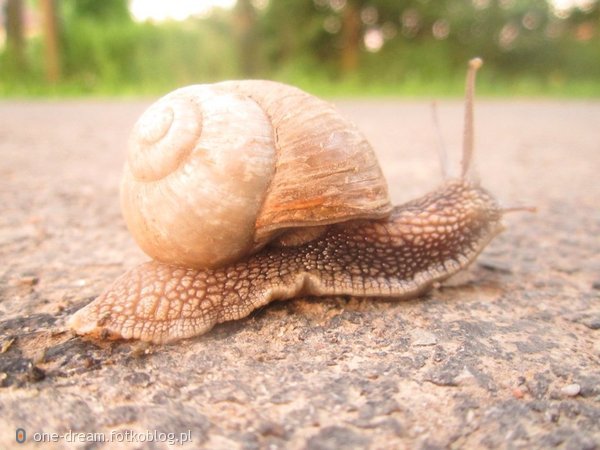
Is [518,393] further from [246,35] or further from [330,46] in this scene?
[330,46]

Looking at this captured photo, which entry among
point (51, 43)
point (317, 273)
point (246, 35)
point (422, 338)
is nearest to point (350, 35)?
point (246, 35)

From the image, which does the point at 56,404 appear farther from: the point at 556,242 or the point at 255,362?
the point at 556,242

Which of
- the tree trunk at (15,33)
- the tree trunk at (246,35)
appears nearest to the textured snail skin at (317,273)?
the tree trunk at (246,35)

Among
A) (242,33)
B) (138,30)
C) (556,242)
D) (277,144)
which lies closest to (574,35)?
(242,33)

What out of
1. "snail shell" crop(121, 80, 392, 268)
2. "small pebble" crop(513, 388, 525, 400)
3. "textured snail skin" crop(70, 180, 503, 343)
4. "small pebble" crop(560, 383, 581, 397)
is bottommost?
"small pebble" crop(560, 383, 581, 397)

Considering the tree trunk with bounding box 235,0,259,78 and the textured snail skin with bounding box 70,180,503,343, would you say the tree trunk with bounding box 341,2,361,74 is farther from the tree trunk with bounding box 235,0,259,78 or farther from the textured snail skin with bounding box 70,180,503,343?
the textured snail skin with bounding box 70,180,503,343

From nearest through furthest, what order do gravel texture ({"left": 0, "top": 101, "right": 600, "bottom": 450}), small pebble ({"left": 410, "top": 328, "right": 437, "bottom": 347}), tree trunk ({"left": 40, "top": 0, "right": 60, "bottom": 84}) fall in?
gravel texture ({"left": 0, "top": 101, "right": 600, "bottom": 450}) → small pebble ({"left": 410, "top": 328, "right": 437, "bottom": 347}) → tree trunk ({"left": 40, "top": 0, "right": 60, "bottom": 84})

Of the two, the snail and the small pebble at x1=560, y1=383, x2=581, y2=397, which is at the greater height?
the snail

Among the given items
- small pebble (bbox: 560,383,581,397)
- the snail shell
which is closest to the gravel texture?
small pebble (bbox: 560,383,581,397)
